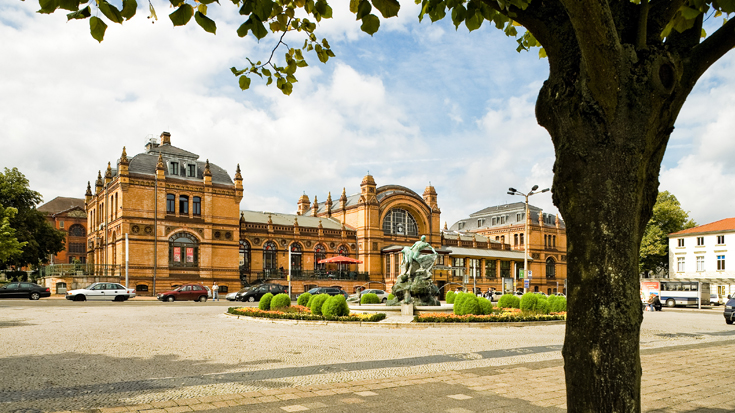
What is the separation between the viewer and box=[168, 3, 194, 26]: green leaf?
4164mm

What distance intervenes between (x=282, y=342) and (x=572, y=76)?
36.1 feet

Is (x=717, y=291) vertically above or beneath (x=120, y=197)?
beneath

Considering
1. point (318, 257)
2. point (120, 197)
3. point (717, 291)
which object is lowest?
point (717, 291)

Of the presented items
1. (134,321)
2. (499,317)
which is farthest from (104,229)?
(499,317)

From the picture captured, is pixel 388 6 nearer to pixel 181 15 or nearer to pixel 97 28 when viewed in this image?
pixel 181 15

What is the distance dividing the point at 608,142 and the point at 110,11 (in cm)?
361

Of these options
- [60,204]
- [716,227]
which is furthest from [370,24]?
[60,204]

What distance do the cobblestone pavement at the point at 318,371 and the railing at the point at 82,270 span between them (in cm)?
3336

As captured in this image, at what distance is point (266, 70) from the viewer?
6516 mm

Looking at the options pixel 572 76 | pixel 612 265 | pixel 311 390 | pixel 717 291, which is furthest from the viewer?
pixel 717 291

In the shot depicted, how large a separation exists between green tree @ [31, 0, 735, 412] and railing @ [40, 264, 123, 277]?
48005mm

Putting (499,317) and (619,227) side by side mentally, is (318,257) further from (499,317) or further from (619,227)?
(619,227)

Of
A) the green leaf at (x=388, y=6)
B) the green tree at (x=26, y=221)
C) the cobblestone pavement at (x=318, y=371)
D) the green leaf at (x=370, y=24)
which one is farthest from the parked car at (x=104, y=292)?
the green leaf at (x=388, y=6)

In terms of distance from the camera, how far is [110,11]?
12.5 ft
